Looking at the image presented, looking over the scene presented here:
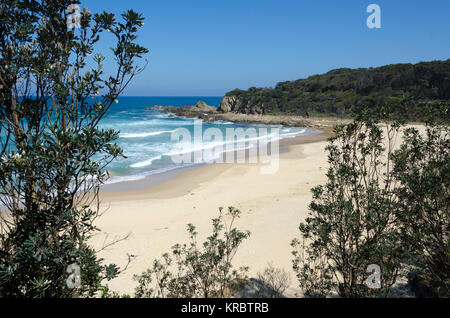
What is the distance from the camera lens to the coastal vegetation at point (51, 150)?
101 inches

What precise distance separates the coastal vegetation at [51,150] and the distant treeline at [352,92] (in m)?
45.7

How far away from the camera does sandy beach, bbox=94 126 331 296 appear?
8883 millimetres

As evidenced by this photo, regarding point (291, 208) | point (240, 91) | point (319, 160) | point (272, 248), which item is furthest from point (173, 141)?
point (240, 91)

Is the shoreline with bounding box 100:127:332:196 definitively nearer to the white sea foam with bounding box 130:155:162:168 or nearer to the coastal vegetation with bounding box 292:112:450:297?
the white sea foam with bounding box 130:155:162:168

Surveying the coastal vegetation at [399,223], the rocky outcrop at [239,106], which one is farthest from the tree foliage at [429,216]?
the rocky outcrop at [239,106]

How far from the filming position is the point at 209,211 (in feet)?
42.8

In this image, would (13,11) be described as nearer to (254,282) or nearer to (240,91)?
(254,282)

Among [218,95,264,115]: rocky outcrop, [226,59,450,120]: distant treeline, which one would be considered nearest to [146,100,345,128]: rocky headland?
[218,95,264,115]: rocky outcrop

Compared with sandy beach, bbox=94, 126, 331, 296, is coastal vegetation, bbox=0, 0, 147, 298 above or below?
above

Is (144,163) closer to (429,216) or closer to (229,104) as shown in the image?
(429,216)

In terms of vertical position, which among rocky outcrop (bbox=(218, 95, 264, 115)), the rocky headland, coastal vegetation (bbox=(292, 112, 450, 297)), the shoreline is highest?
rocky outcrop (bbox=(218, 95, 264, 115))

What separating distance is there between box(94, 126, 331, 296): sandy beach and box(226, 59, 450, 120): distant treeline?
32.0 meters

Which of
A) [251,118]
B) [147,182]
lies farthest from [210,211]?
[251,118]

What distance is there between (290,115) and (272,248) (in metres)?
57.5
